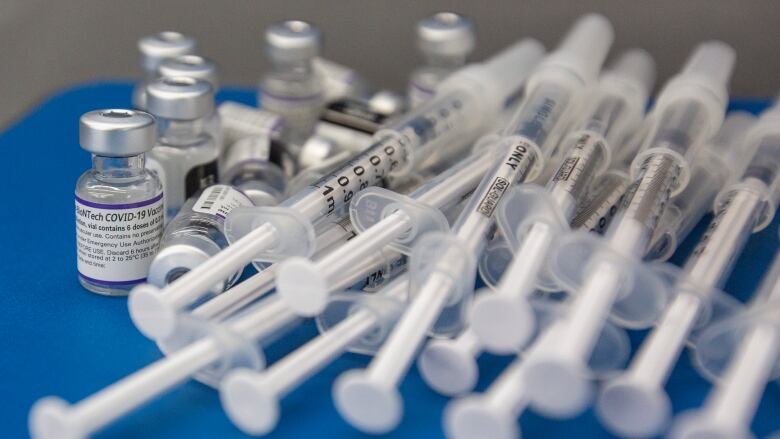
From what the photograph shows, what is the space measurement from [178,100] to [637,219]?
1.84 ft

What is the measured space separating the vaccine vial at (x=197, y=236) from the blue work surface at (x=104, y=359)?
0.27 ft

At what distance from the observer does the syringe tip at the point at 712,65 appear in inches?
54.9

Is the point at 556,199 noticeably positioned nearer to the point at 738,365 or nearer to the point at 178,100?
the point at 738,365

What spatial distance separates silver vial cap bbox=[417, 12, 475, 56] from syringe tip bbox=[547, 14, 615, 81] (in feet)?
0.56

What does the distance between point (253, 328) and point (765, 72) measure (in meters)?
1.43

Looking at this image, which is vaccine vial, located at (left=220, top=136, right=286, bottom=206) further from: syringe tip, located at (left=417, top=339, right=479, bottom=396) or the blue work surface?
syringe tip, located at (left=417, top=339, right=479, bottom=396)

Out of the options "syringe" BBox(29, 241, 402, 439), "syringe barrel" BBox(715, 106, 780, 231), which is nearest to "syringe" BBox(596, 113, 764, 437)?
"syringe barrel" BBox(715, 106, 780, 231)

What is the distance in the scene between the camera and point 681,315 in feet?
3.22

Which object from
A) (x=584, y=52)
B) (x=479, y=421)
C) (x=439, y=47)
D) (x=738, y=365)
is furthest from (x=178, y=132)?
(x=738, y=365)

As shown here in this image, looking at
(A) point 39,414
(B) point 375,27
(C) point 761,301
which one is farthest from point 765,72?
(A) point 39,414

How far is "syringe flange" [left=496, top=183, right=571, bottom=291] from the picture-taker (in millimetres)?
1039

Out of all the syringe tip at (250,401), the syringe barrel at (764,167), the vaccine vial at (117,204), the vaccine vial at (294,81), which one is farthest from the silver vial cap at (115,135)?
the syringe barrel at (764,167)

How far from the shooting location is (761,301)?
1071mm

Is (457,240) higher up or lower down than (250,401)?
higher up
